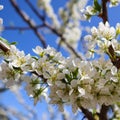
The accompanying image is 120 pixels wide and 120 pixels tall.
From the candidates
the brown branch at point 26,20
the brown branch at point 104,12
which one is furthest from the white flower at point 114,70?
the brown branch at point 26,20

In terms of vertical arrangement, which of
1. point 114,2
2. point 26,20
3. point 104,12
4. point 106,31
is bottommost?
point 106,31

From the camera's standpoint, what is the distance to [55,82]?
1285mm

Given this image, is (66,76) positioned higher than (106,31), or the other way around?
(106,31)

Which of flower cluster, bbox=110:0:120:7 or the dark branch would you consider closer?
the dark branch

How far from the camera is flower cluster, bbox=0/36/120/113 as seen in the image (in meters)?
1.27

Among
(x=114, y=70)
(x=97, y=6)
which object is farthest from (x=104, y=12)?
(x=114, y=70)

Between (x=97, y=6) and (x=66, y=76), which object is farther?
(x=97, y=6)

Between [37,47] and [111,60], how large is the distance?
0.32m

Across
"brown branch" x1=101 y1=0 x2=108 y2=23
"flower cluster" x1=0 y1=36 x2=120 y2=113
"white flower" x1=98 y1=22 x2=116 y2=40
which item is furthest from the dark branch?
"brown branch" x1=101 y1=0 x2=108 y2=23

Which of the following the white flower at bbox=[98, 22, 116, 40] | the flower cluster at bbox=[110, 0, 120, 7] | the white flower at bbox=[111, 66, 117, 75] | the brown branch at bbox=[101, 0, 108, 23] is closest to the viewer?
the white flower at bbox=[111, 66, 117, 75]

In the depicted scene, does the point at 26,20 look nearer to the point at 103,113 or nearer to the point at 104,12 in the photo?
the point at 104,12

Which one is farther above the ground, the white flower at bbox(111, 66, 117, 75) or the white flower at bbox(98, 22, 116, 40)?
the white flower at bbox(98, 22, 116, 40)

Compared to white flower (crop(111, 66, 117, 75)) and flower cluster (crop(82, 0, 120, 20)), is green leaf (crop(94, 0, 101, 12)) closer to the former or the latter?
flower cluster (crop(82, 0, 120, 20))

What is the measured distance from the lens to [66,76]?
51.7 inches
